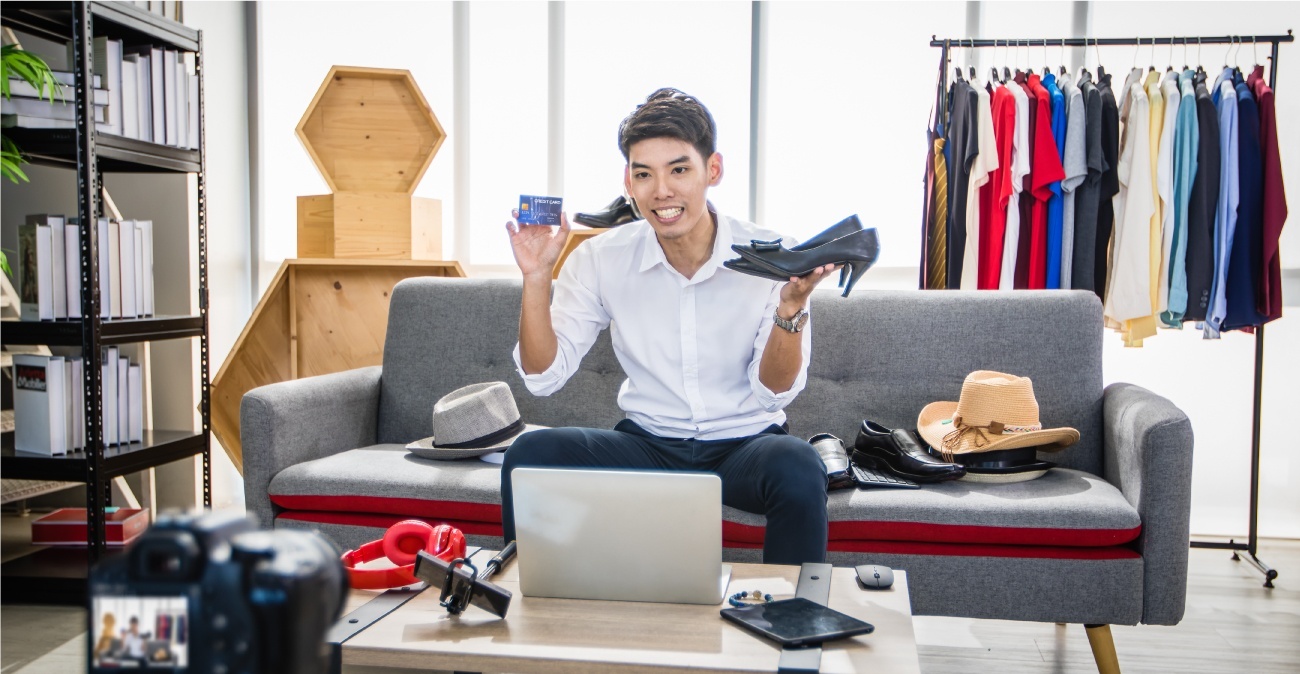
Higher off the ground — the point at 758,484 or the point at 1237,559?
the point at 758,484

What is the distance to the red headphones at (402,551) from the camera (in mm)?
1231

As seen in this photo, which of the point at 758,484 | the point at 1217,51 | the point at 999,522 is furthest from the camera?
the point at 1217,51

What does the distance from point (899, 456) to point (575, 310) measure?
0.73 metres

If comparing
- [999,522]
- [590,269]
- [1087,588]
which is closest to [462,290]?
[590,269]

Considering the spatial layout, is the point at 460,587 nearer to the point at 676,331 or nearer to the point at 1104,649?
the point at 676,331

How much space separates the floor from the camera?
1.94 m

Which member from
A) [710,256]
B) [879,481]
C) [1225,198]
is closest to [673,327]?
[710,256]

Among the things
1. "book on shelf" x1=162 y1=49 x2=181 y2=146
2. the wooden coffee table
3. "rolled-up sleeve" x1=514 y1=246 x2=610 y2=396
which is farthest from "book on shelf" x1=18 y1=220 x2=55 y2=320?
the wooden coffee table

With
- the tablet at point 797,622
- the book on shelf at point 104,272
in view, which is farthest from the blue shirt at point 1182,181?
the book on shelf at point 104,272

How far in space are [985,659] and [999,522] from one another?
399mm

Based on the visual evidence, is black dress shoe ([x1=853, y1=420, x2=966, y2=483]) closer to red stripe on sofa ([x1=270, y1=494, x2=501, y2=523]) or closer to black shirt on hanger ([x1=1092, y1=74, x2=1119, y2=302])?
red stripe on sofa ([x1=270, y1=494, x2=501, y2=523])

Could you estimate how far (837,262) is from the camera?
156cm

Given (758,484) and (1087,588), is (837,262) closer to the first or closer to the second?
(758,484)

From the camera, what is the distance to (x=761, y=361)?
1.79m
